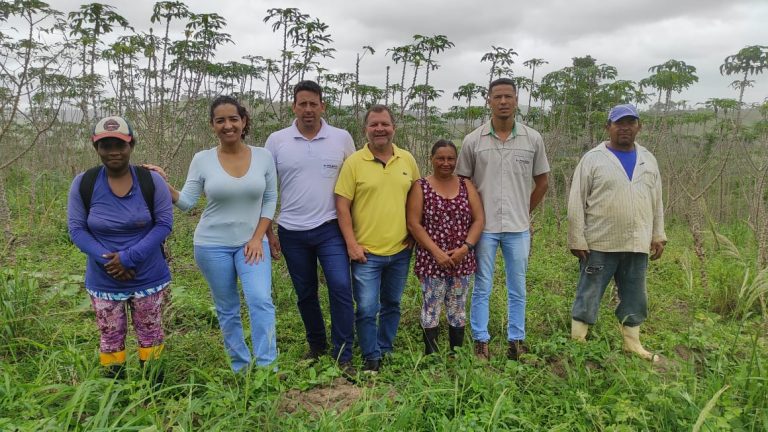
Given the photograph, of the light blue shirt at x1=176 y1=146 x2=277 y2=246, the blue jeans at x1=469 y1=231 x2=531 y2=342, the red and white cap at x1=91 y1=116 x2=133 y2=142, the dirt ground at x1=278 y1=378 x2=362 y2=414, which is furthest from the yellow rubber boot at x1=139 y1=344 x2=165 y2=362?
the blue jeans at x1=469 y1=231 x2=531 y2=342

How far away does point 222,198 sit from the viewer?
231 centimetres

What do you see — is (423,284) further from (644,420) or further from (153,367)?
(153,367)

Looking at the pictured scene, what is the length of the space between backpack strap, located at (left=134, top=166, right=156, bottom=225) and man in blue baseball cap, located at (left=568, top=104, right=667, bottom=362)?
7.93 feet

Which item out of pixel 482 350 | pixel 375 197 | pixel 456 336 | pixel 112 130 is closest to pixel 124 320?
pixel 112 130

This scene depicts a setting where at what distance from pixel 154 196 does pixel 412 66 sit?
15.0 feet

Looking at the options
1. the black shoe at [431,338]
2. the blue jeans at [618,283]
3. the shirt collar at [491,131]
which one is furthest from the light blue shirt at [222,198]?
the blue jeans at [618,283]

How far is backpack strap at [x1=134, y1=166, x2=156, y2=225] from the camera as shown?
7.11ft

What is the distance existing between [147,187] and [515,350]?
2.32m

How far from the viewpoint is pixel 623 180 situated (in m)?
Result: 2.76

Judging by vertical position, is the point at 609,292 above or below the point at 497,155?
below

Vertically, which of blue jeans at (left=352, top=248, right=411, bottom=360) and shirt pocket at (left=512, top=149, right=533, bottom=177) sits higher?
shirt pocket at (left=512, top=149, right=533, bottom=177)

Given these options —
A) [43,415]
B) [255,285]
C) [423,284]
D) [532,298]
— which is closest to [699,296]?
[532,298]

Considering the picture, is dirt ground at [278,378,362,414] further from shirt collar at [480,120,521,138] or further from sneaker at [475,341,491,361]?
shirt collar at [480,120,521,138]

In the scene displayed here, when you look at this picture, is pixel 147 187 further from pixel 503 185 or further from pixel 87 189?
pixel 503 185
